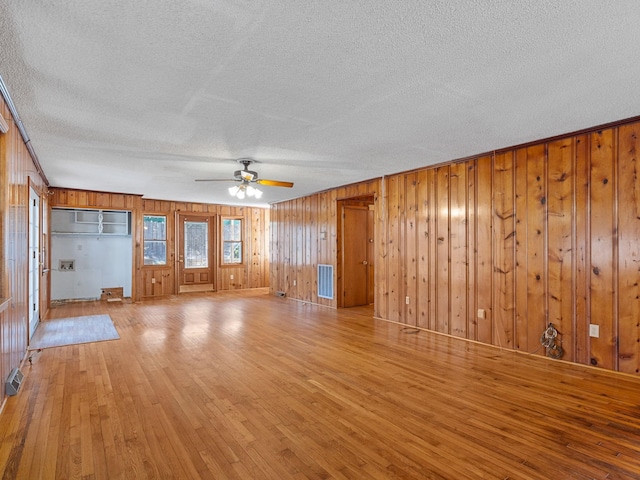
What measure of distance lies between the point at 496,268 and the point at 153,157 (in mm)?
4629

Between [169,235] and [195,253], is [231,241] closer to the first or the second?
[195,253]

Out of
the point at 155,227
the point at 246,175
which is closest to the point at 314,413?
the point at 246,175

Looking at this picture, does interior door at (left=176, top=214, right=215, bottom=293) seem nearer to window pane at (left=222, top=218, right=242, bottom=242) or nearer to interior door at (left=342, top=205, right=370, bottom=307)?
window pane at (left=222, top=218, right=242, bottom=242)

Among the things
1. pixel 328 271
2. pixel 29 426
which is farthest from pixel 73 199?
pixel 29 426

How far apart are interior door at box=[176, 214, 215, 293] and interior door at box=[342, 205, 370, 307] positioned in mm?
4294

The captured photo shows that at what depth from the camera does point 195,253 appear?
964 centimetres

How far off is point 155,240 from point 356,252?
5.20 m

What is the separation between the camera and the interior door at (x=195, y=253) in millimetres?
9414

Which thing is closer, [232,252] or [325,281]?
[325,281]

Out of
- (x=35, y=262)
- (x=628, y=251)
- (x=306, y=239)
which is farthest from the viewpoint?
(x=306, y=239)

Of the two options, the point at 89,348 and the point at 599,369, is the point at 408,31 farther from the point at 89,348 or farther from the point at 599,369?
the point at 89,348

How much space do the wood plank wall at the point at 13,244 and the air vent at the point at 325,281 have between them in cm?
490

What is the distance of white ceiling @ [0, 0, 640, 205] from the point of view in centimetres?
181

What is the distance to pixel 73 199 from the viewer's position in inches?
292
